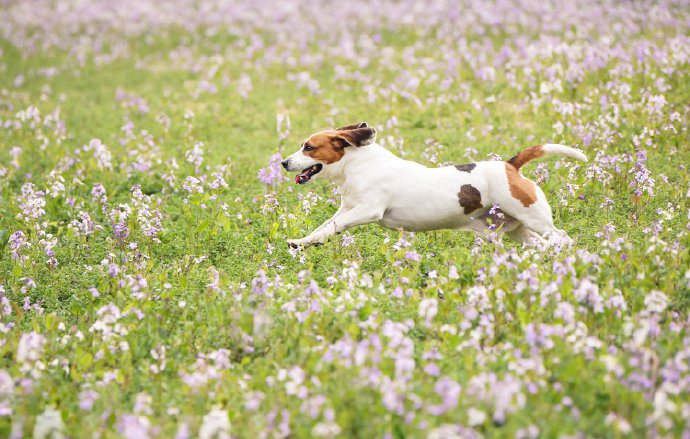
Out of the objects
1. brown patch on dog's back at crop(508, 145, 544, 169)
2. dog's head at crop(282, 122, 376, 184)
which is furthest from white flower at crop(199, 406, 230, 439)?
brown patch on dog's back at crop(508, 145, 544, 169)

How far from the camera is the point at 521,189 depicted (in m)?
6.80

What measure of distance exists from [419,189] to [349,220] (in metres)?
0.71

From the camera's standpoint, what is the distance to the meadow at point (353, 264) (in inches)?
177

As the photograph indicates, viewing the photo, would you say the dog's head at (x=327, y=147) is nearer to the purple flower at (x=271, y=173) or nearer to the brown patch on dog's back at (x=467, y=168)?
the brown patch on dog's back at (x=467, y=168)

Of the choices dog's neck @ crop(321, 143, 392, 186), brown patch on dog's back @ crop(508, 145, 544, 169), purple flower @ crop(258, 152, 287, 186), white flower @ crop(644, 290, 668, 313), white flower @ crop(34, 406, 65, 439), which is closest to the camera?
white flower @ crop(34, 406, 65, 439)

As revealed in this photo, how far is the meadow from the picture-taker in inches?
177

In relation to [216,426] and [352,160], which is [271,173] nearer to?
[352,160]

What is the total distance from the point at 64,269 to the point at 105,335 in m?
2.25

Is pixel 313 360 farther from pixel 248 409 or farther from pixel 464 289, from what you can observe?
pixel 464 289

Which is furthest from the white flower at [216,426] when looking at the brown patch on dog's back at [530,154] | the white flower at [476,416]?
the brown patch on dog's back at [530,154]

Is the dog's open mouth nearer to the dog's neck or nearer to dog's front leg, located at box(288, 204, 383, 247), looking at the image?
the dog's neck

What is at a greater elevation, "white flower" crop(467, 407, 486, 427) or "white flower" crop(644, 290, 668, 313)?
"white flower" crop(467, 407, 486, 427)

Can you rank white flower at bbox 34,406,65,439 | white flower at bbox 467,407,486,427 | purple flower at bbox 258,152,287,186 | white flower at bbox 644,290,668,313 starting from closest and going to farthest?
white flower at bbox 467,407,486,427
white flower at bbox 34,406,65,439
white flower at bbox 644,290,668,313
purple flower at bbox 258,152,287,186

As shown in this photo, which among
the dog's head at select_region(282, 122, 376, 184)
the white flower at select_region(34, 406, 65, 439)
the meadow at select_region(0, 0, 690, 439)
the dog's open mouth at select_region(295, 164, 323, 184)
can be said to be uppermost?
the dog's head at select_region(282, 122, 376, 184)
